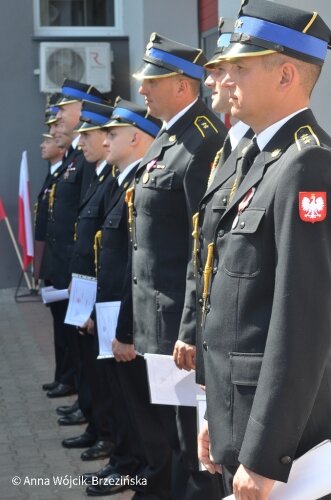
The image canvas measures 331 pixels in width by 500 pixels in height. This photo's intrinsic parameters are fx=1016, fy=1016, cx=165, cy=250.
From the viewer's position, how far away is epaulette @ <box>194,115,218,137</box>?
13.8ft

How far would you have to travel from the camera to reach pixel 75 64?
11898 mm

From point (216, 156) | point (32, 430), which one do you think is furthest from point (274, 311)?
point (32, 430)

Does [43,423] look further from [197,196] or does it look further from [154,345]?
[197,196]

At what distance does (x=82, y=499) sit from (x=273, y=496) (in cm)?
279

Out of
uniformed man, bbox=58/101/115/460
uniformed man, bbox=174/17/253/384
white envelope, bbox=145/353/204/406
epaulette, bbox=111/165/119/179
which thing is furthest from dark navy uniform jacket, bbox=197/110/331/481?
uniformed man, bbox=58/101/115/460

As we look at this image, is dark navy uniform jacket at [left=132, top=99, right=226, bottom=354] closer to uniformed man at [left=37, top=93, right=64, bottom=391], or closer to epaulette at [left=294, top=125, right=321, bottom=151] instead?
epaulette at [left=294, top=125, right=321, bottom=151]

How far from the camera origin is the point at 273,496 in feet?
8.16

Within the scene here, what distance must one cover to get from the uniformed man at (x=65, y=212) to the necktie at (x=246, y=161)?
3.72 m

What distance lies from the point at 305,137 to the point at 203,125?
167cm

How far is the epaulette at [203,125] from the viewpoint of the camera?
13.8 feet

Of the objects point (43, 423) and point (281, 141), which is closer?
point (281, 141)

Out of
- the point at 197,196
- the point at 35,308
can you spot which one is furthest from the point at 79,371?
the point at 35,308

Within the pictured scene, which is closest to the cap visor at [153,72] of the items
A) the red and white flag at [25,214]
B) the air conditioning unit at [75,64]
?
the red and white flag at [25,214]

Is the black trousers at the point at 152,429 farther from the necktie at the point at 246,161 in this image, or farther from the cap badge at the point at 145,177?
the necktie at the point at 246,161
